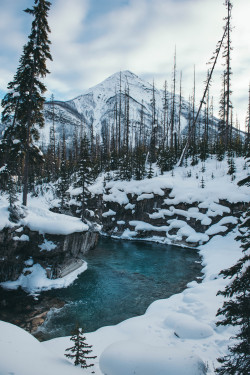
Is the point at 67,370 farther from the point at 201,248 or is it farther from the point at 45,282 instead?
the point at 201,248

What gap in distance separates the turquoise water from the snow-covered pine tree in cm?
729

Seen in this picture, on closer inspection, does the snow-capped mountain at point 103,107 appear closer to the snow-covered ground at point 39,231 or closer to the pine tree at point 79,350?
the snow-covered ground at point 39,231

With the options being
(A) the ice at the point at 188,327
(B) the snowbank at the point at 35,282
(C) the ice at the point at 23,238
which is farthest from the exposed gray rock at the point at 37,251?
(A) the ice at the point at 188,327

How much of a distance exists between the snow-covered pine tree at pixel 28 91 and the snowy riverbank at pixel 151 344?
1078cm

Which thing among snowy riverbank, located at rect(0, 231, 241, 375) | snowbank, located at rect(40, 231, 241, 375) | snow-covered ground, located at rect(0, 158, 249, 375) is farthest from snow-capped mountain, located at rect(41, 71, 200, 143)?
snowy riverbank, located at rect(0, 231, 241, 375)

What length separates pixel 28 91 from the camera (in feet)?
49.7

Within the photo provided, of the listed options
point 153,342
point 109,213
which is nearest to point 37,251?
point 153,342

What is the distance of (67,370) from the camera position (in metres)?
4.67

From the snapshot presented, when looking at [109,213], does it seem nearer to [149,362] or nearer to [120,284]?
[120,284]

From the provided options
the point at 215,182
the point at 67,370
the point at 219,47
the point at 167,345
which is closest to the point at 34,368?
the point at 67,370

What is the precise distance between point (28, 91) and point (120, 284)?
47.6 ft

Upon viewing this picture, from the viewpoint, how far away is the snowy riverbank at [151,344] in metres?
4.84

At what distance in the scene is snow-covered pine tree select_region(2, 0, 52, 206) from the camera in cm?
1488

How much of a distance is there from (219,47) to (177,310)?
2615cm
